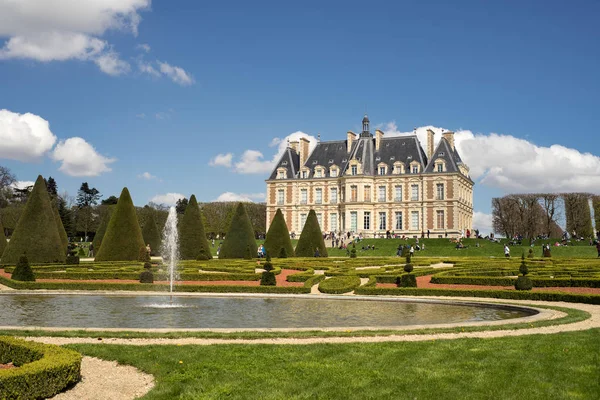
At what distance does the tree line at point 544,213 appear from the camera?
56844 mm

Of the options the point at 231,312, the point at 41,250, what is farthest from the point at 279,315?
the point at 41,250

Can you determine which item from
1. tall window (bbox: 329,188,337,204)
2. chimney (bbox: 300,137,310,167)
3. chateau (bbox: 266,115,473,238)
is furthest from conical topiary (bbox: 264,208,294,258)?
chimney (bbox: 300,137,310,167)

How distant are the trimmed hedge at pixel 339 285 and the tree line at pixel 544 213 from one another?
140 feet

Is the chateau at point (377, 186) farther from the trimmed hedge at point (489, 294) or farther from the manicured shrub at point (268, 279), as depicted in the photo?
the trimmed hedge at point (489, 294)

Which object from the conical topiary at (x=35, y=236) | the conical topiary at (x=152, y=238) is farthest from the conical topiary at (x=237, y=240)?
the conical topiary at (x=35, y=236)

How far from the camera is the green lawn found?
18.7 feet

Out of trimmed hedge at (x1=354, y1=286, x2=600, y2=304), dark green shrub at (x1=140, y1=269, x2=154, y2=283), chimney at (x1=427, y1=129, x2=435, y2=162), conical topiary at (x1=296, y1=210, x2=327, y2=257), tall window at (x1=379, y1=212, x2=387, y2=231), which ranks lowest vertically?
trimmed hedge at (x1=354, y1=286, x2=600, y2=304)

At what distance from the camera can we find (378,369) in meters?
6.51

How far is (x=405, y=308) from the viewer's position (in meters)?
13.8

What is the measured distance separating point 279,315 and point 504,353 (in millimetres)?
5960

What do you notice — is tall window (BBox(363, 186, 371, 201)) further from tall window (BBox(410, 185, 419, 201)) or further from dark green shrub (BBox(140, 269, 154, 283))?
dark green shrub (BBox(140, 269, 154, 283))

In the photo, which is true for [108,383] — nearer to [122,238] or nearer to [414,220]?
[122,238]

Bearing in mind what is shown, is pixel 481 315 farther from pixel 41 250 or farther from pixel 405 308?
pixel 41 250

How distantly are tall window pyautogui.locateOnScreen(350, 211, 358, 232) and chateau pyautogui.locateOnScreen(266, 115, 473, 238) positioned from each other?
106 millimetres
